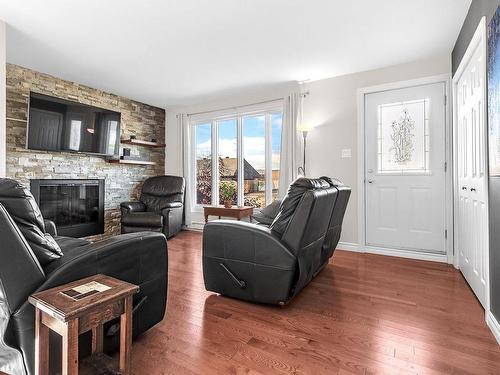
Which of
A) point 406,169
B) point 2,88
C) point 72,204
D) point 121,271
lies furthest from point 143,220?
point 406,169

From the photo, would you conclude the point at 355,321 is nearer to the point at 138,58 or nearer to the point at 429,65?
the point at 429,65

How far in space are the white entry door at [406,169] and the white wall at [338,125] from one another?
18cm

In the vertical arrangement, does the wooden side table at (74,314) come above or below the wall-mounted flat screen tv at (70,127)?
below

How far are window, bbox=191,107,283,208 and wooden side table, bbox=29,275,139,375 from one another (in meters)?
3.57

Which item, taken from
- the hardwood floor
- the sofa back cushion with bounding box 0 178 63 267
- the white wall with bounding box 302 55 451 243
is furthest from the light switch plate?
the sofa back cushion with bounding box 0 178 63 267

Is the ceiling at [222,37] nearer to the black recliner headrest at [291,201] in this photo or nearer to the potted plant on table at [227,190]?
the black recliner headrest at [291,201]

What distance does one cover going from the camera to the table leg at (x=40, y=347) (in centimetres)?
109

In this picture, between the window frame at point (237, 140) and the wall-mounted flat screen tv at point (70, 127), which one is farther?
the window frame at point (237, 140)

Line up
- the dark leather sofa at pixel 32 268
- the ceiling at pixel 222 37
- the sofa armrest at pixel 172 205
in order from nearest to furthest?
the dark leather sofa at pixel 32 268
the ceiling at pixel 222 37
the sofa armrest at pixel 172 205

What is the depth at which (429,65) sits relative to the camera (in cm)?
336

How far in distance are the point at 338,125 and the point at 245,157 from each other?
175 centimetres

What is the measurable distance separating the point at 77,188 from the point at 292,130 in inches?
138

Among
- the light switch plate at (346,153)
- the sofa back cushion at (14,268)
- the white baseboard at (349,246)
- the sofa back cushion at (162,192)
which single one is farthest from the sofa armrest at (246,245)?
the sofa back cushion at (162,192)

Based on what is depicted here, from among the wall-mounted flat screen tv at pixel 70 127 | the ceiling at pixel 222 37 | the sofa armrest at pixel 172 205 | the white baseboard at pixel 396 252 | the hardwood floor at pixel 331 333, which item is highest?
the ceiling at pixel 222 37
